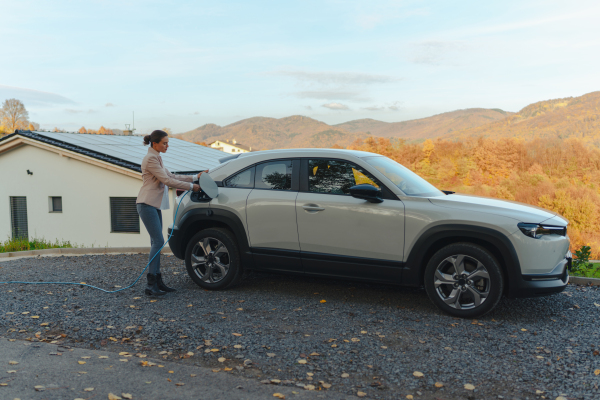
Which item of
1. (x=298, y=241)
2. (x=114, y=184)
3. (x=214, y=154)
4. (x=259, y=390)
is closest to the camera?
(x=259, y=390)

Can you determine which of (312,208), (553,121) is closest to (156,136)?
(312,208)

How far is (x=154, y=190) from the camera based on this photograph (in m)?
6.13

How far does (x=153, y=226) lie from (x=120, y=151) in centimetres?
1646

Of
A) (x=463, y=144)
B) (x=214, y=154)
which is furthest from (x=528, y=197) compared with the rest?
(x=214, y=154)

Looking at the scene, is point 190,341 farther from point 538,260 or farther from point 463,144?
point 463,144

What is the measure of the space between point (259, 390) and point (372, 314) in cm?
209

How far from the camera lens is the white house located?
1967cm

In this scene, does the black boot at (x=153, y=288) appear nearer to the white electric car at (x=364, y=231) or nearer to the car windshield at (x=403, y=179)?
the white electric car at (x=364, y=231)

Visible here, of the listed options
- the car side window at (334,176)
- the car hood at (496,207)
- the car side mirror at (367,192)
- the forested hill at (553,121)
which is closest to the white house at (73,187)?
the car side window at (334,176)

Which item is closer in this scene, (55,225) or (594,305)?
(594,305)

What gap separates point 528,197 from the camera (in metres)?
66.7

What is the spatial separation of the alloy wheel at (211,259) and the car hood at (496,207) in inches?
108

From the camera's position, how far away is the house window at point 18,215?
71.9 feet

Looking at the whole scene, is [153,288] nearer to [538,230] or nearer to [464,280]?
[464,280]
